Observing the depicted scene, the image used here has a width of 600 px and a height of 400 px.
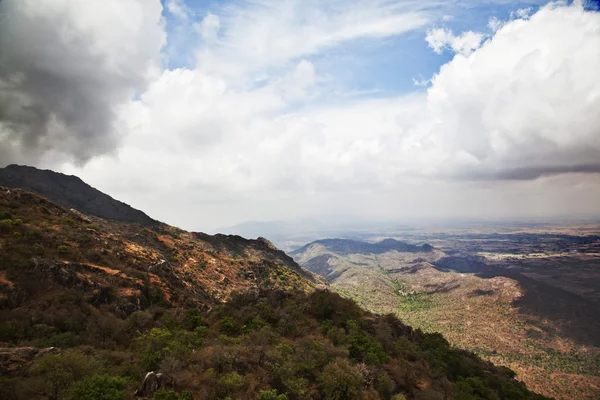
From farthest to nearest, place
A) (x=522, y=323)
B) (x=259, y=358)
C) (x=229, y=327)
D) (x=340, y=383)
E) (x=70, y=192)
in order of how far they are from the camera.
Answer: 1. (x=70, y=192)
2. (x=522, y=323)
3. (x=229, y=327)
4. (x=259, y=358)
5. (x=340, y=383)

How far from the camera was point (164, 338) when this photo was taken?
103 feet

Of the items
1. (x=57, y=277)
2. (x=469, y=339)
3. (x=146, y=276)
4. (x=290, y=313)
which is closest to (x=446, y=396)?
(x=290, y=313)

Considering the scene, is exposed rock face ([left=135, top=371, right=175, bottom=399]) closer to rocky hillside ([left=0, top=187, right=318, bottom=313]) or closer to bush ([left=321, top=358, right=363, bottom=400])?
bush ([left=321, top=358, right=363, bottom=400])

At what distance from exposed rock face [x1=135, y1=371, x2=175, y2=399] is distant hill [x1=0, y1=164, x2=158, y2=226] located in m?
119

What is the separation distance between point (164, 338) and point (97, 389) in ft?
38.3

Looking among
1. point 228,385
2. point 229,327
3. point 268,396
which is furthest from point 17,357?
point 229,327

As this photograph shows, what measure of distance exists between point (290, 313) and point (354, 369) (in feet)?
64.3

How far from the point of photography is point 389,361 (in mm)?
38875

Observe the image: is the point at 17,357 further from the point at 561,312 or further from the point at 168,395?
the point at 561,312

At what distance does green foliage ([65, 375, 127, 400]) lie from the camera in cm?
1942

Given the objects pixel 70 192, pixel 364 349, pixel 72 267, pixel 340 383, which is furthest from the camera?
pixel 70 192

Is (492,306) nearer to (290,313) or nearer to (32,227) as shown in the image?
(290,313)

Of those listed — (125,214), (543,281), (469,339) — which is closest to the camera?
(469,339)

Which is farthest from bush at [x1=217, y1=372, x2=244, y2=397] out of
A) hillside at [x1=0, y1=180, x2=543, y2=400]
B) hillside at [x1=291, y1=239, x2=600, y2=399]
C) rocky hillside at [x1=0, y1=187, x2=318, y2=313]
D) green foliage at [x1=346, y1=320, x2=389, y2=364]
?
hillside at [x1=291, y1=239, x2=600, y2=399]
